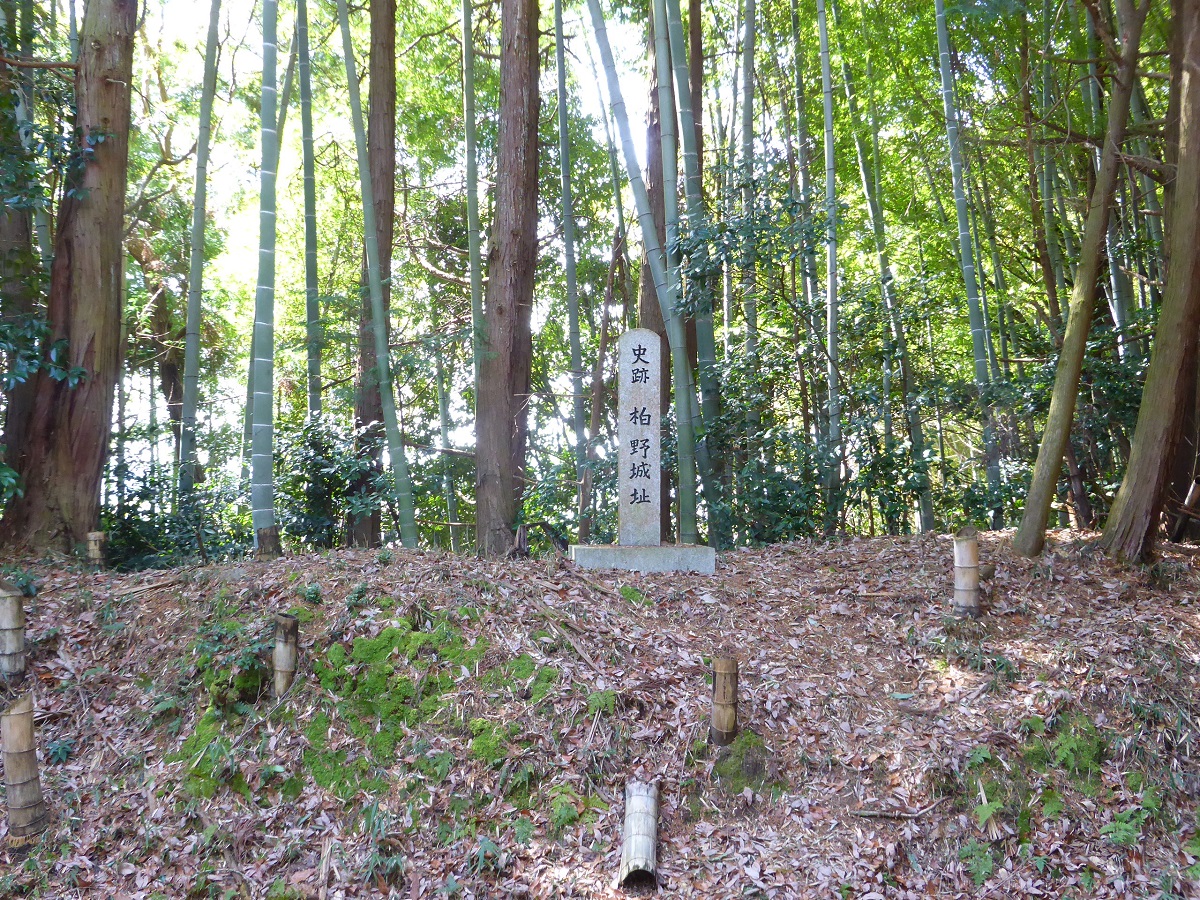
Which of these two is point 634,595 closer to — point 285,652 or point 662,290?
point 285,652

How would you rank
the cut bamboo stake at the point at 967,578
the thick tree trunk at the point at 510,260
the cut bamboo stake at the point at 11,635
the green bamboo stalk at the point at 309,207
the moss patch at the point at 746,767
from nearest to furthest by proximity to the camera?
1. the moss patch at the point at 746,767
2. the cut bamboo stake at the point at 11,635
3. the cut bamboo stake at the point at 967,578
4. the thick tree trunk at the point at 510,260
5. the green bamboo stalk at the point at 309,207

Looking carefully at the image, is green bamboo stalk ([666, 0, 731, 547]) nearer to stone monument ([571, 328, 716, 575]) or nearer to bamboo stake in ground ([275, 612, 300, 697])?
stone monument ([571, 328, 716, 575])

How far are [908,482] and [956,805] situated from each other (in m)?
3.56

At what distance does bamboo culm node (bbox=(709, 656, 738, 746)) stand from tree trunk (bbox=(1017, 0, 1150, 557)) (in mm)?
2580

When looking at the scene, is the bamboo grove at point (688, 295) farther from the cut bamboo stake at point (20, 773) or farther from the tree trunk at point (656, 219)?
the cut bamboo stake at point (20, 773)

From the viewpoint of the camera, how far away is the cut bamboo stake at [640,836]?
2875 millimetres

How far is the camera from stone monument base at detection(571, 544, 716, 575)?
5109mm

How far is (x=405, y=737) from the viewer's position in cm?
351

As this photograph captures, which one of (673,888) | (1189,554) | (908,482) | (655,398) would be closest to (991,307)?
(908,482)

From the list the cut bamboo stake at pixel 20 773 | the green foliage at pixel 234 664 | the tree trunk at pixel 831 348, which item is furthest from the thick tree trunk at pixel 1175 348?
the cut bamboo stake at pixel 20 773

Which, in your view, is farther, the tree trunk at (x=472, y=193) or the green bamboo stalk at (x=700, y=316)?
the tree trunk at (x=472, y=193)

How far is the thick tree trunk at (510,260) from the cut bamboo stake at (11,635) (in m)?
3.00

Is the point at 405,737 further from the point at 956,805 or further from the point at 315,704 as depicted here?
the point at 956,805

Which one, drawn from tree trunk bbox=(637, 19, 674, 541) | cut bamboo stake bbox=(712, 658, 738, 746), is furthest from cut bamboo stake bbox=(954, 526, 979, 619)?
tree trunk bbox=(637, 19, 674, 541)
